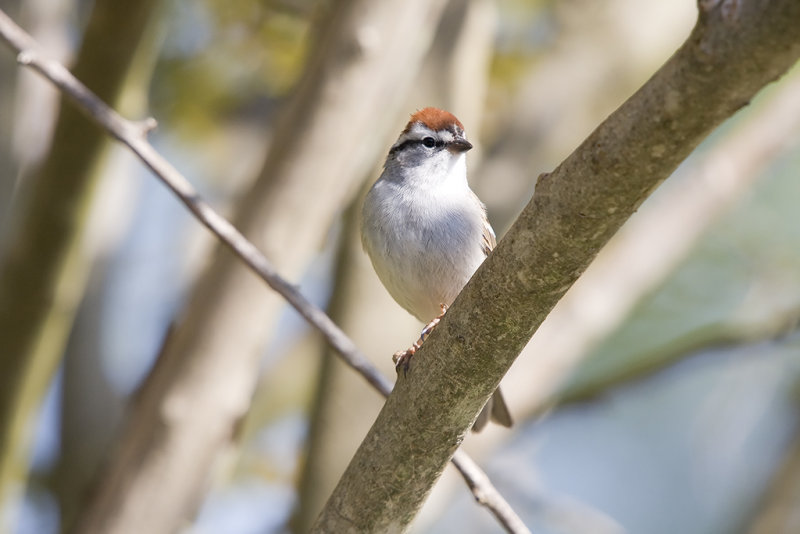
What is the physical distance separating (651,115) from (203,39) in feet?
17.4

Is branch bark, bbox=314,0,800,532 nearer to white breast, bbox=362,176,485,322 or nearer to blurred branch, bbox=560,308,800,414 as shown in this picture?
white breast, bbox=362,176,485,322

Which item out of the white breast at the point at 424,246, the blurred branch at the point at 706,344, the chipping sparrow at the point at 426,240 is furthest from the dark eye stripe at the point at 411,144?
the blurred branch at the point at 706,344

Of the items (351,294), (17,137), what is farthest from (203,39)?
(351,294)

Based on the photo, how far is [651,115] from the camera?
164 centimetres

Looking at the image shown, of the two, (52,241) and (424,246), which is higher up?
(52,241)

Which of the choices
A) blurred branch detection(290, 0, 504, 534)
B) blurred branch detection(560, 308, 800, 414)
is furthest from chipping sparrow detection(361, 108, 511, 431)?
blurred branch detection(560, 308, 800, 414)

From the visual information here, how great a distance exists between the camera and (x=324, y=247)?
231 inches

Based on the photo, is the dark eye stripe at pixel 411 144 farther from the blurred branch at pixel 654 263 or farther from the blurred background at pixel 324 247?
the blurred branch at pixel 654 263

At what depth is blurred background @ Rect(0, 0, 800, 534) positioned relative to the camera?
420 centimetres

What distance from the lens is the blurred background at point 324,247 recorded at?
420 cm

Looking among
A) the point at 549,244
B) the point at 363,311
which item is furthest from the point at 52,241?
the point at 549,244

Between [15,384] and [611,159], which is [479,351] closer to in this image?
[611,159]

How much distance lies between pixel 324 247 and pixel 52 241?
6.41 ft

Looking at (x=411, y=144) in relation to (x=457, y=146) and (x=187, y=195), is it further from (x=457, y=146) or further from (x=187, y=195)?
(x=187, y=195)
